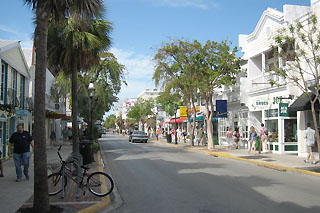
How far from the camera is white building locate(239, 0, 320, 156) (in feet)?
62.4

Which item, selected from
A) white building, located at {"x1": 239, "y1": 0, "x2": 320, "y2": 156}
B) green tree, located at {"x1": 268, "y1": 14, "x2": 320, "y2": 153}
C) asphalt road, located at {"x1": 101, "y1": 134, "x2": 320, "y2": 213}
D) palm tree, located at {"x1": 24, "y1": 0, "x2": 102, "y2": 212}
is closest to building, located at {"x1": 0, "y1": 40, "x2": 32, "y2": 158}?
asphalt road, located at {"x1": 101, "y1": 134, "x2": 320, "y2": 213}

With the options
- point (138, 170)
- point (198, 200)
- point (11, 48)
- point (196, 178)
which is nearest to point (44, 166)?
point (198, 200)

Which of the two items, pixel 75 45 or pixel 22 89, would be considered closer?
pixel 75 45

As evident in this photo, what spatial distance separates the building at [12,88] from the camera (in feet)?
56.7

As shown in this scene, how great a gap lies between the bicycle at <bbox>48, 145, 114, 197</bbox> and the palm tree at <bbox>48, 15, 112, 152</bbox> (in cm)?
522

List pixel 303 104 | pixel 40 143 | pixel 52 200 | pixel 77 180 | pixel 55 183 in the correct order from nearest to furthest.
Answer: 1. pixel 40 143
2. pixel 52 200
3. pixel 77 180
4. pixel 55 183
5. pixel 303 104

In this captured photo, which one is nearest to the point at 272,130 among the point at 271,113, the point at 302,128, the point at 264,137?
the point at 271,113

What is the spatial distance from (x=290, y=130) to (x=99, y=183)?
51.3 feet

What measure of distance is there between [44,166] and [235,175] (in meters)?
7.86

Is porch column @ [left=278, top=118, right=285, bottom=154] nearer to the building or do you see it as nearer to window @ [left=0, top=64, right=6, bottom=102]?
the building

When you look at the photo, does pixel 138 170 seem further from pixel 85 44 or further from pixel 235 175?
pixel 85 44

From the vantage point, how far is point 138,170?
1386 cm

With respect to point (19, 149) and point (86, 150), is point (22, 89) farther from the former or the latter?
point (19, 149)

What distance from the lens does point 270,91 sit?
21.2 meters
